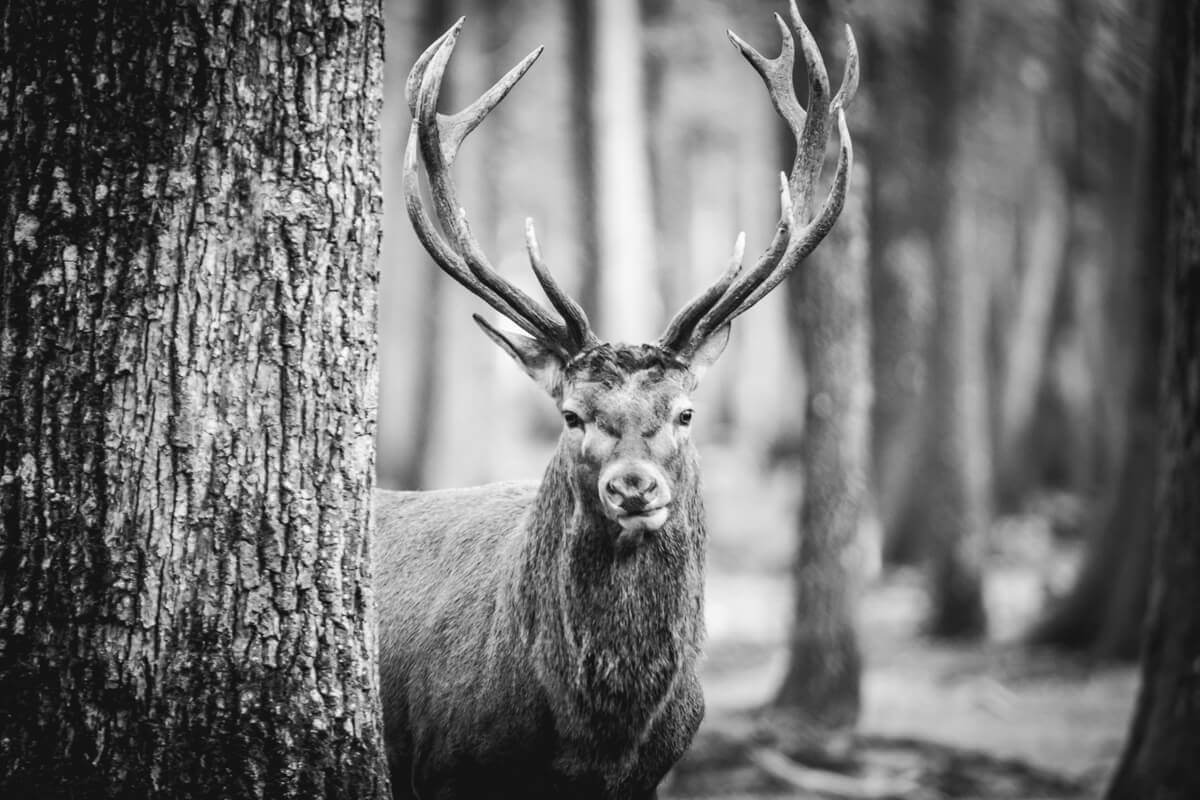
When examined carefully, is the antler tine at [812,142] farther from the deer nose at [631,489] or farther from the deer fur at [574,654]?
the deer nose at [631,489]

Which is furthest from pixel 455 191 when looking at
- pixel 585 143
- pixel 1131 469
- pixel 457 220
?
pixel 1131 469

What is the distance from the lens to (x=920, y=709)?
32.6 feet

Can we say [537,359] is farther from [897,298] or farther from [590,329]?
[897,298]

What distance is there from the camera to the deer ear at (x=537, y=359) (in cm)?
483

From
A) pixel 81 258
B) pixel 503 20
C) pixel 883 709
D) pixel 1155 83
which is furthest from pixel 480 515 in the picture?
pixel 503 20

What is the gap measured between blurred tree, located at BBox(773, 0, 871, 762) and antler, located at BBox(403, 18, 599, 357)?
4627 millimetres

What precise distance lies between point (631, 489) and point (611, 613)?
0.59m

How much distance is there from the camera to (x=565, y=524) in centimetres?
455

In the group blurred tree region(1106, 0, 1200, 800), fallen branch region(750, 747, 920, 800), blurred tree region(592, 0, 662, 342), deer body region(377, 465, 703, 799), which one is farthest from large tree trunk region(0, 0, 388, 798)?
blurred tree region(592, 0, 662, 342)

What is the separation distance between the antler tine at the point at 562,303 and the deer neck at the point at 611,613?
1.68 feet

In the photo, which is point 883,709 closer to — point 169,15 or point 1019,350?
point 169,15

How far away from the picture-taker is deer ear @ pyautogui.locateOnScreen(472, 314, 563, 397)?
483 centimetres

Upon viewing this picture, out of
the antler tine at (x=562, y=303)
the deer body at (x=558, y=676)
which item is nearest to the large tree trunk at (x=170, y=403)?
the deer body at (x=558, y=676)

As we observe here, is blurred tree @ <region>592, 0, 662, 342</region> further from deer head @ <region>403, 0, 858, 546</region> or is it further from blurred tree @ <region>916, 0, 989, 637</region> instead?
deer head @ <region>403, 0, 858, 546</region>
